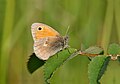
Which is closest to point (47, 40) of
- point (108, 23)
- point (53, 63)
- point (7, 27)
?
point (53, 63)

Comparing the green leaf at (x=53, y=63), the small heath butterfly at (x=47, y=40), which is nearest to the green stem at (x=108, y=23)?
the small heath butterfly at (x=47, y=40)

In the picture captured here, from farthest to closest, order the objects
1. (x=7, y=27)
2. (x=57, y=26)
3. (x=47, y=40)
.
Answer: (x=57, y=26) → (x=7, y=27) → (x=47, y=40)

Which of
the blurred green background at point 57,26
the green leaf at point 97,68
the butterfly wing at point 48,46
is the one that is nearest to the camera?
the green leaf at point 97,68

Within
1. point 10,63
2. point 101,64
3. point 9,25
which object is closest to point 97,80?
point 101,64

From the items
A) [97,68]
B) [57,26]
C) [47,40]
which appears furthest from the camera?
[57,26]

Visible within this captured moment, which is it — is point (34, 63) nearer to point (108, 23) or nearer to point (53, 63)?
point (53, 63)

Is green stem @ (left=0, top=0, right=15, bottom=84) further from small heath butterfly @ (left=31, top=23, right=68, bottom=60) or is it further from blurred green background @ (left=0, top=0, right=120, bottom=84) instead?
small heath butterfly @ (left=31, top=23, right=68, bottom=60)

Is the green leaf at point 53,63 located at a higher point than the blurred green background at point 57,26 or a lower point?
higher

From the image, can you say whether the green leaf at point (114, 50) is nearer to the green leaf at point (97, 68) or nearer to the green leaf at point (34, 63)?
the green leaf at point (97, 68)
